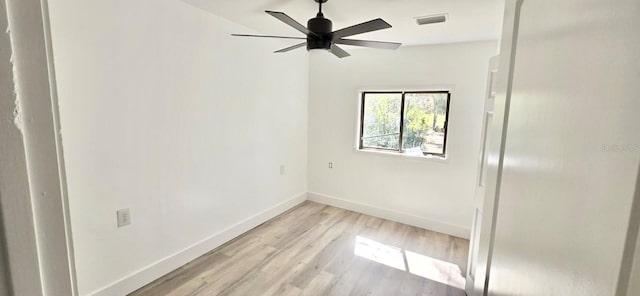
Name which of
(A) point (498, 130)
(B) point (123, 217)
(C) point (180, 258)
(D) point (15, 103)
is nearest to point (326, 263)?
(C) point (180, 258)

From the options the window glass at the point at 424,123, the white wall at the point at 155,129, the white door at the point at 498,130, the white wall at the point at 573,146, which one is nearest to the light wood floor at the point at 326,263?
the white wall at the point at 155,129

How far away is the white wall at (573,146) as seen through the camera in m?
0.37

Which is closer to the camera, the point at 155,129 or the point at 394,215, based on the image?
the point at 155,129

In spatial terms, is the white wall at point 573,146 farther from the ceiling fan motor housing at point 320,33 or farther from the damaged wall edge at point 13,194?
the ceiling fan motor housing at point 320,33

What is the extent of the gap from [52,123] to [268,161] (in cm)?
307

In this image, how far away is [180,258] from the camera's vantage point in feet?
7.93

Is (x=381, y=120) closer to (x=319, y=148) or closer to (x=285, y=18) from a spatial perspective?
(x=319, y=148)

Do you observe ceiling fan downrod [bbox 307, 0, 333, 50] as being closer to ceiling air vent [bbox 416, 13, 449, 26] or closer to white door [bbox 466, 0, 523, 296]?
ceiling air vent [bbox 416, 13, 449, 26]

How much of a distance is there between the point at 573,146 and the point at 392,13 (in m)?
2.12

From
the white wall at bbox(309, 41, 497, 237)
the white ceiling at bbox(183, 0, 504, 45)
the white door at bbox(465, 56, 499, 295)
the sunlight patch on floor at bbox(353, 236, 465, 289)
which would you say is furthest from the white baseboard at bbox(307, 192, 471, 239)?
the white ceiling at bbox(183, 0, 504, 45)

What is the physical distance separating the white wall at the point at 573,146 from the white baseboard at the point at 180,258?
7.97ft

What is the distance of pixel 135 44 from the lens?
1.97 m

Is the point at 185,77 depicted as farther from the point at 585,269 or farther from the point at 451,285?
the point at 451,285

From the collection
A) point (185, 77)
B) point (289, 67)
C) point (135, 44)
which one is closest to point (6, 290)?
point (135, 44)
